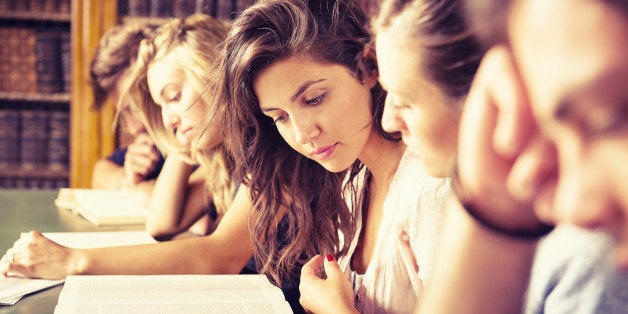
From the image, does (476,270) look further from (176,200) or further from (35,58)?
(35,58)

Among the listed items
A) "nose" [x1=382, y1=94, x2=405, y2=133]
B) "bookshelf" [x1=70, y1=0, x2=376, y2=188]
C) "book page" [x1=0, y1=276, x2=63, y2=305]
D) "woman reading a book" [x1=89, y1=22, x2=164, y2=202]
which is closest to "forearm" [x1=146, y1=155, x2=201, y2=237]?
A: "woman reading a book" [x1=89, y1=22, x2=164, y2=202]

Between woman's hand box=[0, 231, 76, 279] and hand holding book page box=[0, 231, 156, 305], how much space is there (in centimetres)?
2

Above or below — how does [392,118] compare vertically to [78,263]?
above

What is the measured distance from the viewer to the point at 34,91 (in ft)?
9.70

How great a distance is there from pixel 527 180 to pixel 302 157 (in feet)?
3.09

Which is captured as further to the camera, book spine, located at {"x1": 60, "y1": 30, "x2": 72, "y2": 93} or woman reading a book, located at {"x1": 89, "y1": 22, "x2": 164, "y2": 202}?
book spine, located at {"x1": 60, "y1": 30, "x2": 72, "y2": 93}

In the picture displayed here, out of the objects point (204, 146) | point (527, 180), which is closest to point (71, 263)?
point (204, 146)

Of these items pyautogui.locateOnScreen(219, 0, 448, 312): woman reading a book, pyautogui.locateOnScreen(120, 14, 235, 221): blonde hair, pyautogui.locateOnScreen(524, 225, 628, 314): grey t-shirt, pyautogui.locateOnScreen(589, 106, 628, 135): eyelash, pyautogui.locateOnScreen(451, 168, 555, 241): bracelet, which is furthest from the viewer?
pyautogui.locateOnScreen(120, 14, 235, 221): blonde hair

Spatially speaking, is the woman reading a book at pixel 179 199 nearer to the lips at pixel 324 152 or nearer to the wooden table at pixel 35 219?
the wooden table at pixel 35 219

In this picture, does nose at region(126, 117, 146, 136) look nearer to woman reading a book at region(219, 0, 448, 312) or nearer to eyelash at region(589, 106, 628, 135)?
woman reading a book at region(219, 0, 448, 312)

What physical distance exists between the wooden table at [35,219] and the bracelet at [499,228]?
2.72ft

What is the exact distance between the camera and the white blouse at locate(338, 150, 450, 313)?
921 mm

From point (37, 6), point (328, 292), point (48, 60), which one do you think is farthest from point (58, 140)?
point (328, 292)

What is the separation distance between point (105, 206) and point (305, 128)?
0.95m
